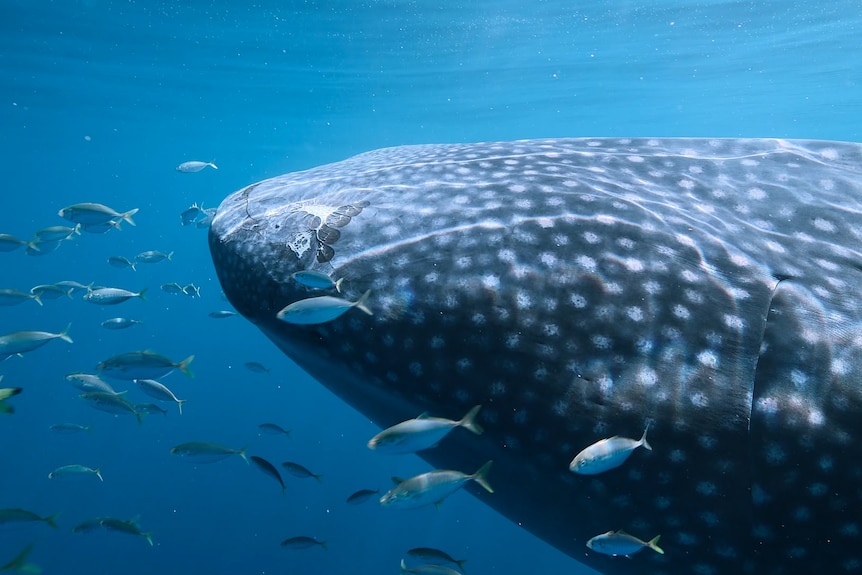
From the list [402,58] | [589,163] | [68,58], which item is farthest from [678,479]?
[68,58]

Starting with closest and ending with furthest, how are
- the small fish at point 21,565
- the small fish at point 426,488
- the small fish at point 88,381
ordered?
the small fish at point 426,488 → the small fish at point 21,565 → the small fish at point 88,381

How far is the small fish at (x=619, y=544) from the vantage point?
2.01 metres

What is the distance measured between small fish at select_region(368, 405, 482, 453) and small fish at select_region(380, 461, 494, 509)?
0.28m

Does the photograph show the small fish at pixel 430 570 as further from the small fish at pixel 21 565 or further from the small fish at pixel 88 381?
the small fish at pixel 88 381

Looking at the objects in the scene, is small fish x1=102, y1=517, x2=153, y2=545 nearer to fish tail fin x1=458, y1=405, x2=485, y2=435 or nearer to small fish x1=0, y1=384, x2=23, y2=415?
small fish x1=0, y1=384, x2=23, y2=415

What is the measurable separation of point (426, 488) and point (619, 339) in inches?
52.4

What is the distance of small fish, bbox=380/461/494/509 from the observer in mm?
2590

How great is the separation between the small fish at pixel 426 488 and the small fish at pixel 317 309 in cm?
88

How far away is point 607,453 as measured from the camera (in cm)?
186

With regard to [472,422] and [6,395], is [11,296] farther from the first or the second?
[472,422]

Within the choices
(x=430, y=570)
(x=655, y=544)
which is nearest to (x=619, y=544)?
(x=655, y=544)

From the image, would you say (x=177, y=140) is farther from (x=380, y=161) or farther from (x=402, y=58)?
(x=380, y=161)

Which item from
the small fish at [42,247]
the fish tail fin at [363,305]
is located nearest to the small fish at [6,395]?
the fish tail fin at [363,305]

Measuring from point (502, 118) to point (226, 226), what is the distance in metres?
28.0
